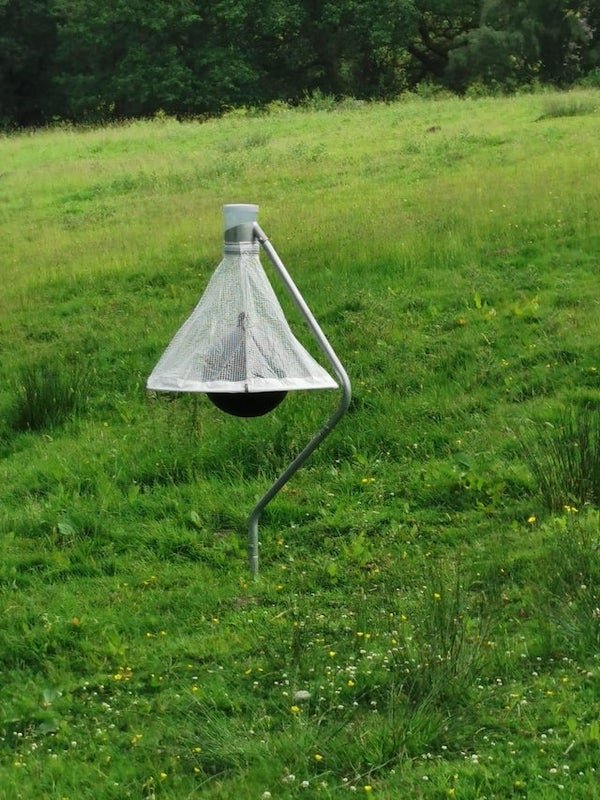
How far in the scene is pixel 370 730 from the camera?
378 centimetres

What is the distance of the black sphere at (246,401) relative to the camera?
4777mm

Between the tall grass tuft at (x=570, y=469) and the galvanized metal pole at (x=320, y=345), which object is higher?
the galvanized metal pole at (x=320, y=345)

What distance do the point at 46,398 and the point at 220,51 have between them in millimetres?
40770

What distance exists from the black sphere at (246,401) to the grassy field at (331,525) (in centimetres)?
92

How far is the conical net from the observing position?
4.64 meters

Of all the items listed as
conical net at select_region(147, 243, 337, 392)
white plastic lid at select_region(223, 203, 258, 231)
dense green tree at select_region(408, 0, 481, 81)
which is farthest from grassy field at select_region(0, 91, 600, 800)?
dense green tree at select_region(408, 0, 481, 81)

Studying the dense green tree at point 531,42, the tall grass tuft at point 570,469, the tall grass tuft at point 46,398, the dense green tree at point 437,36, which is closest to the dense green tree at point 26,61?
the dense green tree at point 437,36

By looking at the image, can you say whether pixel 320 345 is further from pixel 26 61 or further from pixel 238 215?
pixel 26 61

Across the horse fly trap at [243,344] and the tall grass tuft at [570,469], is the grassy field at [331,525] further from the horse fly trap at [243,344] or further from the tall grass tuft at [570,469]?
the horse fly trap at [243,344]

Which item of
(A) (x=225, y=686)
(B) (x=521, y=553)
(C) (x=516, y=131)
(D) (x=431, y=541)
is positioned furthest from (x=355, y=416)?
(C) (x=516, y=131)

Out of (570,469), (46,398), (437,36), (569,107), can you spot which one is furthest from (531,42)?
(570,469)

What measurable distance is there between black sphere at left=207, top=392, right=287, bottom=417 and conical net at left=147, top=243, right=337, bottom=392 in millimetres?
143

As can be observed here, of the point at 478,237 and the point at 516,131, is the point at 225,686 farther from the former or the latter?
the point at 516,131

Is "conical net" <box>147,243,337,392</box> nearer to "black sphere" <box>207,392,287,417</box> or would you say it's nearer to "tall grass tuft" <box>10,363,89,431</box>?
"black sphere" <box>207,392,287,417</box>
